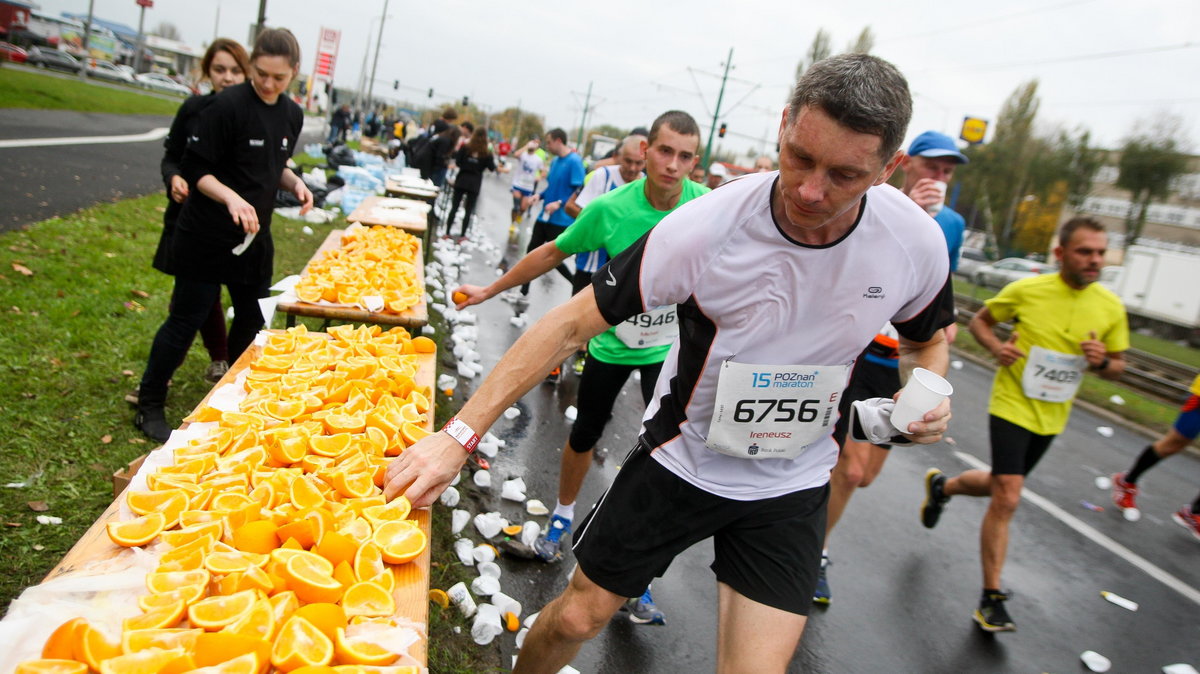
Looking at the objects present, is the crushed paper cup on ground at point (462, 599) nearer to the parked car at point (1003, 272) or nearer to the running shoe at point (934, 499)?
the running shoe at point (934, 499)

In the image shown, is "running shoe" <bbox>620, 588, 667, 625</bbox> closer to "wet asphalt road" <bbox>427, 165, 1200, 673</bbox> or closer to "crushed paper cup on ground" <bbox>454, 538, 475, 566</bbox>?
"wet asphalt road" <bbox>427, 165, 1200, 673</bbox>

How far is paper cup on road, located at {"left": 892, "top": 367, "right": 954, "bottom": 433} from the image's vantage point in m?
2.06

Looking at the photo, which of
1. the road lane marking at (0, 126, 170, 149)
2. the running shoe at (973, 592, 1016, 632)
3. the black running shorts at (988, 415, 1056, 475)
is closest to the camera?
the running shoe at (973, 592, 1016, 632)

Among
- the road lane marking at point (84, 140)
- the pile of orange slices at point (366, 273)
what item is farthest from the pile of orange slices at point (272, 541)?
the road lane marking at point (84, 140)

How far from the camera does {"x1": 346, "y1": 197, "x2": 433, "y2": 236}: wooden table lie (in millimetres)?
7340

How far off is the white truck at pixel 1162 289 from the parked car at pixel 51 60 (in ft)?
183

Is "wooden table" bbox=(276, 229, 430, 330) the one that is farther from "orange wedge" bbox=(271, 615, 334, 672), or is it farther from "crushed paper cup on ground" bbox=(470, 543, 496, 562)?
"orange wedge" bbox=(271, 615, 334, 672)

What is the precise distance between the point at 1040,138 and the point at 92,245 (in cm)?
4557

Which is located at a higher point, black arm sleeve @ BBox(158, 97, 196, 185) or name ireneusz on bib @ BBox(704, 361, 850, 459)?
black arm sleeve @ BBox(158, 97, 196, 185)

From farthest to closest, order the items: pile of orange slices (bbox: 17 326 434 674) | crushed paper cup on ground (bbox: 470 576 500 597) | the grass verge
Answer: the grass verge < crushed paper cup on ground (bbox: 470 576 500 597) < pile of orange slices (bbox: 17 326 434 674)

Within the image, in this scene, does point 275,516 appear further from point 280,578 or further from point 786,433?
point 786,433

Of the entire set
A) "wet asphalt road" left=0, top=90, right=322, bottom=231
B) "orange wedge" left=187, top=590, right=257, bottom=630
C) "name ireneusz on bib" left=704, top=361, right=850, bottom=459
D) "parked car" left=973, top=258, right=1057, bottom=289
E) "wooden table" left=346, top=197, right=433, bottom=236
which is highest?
"parked car" left=973, top=258, right=1057, bottom=289

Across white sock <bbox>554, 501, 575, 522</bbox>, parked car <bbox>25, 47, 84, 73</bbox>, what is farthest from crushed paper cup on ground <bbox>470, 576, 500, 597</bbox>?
parked car <bbox>25, 47, 84, 73</bbox>

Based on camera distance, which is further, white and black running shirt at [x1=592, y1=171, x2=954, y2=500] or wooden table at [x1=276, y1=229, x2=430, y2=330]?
wooden table at [x1=276, y1=229, x2=430, y2=330]
